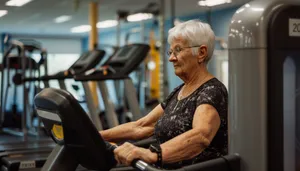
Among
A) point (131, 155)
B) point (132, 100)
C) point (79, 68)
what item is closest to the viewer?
point (131, 155)

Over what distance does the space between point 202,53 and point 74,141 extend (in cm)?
70

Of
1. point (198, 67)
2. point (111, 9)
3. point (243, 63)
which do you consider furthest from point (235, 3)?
point (111, 9)

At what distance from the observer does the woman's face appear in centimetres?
197

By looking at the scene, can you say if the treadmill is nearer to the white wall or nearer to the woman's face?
the woman's face

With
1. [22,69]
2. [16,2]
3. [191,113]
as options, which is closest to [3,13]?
[16,2]

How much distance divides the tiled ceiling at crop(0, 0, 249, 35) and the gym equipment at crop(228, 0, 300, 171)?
5.61 m

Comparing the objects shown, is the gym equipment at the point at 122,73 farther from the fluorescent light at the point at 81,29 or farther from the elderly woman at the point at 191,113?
the fluorescent light at the point at 81,29

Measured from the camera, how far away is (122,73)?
4809 millimetres

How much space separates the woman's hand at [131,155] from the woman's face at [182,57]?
481mm

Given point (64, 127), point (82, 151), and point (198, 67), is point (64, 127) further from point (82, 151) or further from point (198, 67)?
point (198, 67)

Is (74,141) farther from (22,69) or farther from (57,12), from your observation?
(57,12)

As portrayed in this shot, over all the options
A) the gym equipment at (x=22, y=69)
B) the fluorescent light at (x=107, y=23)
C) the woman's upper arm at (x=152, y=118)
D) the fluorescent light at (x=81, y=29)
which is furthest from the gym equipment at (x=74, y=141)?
the fluorescent light at (x=81, y=29)

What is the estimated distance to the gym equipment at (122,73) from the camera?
183 inches

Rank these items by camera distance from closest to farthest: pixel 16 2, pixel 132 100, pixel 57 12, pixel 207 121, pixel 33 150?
pixel 207 121 → pixel 33 150 → pixel 132 100 → pixel 16 2 → pixel 57 12
